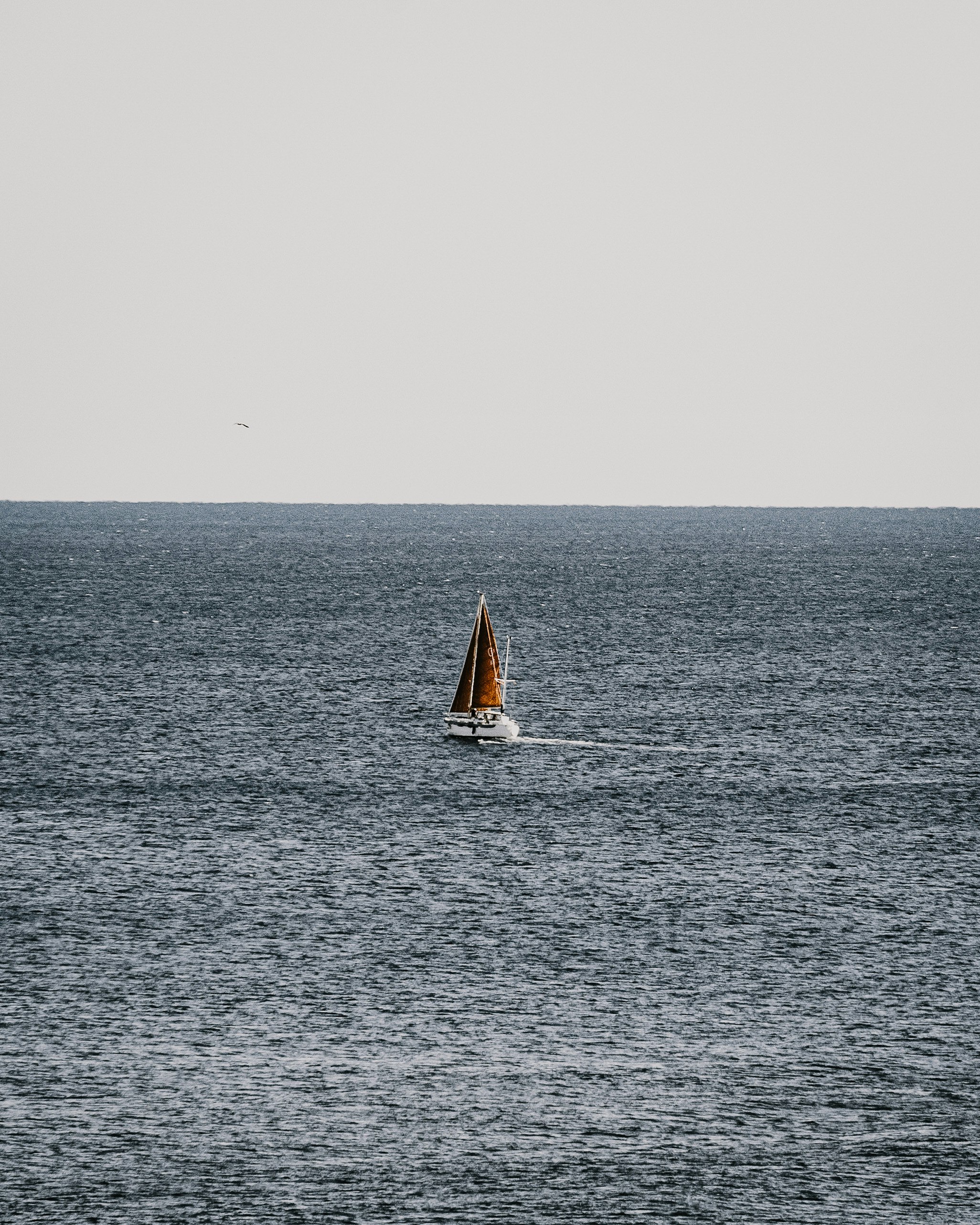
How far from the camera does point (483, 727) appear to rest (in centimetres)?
8775

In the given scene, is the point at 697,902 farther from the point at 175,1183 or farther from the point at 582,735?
the point at 582,735

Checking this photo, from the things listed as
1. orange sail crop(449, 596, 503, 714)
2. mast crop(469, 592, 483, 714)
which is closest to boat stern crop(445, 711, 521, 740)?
orange sail crop(449, 596, 503, 714)

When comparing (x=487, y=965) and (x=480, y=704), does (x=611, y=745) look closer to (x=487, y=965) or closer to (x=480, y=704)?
(x=480, y=704)

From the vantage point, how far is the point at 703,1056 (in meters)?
42.3

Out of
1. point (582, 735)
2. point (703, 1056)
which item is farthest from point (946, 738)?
point (703, 1056)

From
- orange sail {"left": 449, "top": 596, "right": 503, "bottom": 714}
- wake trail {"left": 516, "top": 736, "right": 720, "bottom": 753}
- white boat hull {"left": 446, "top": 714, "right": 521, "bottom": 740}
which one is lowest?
wake trail {"left": 516, "top": 736, "right": 720, "bottom": 753}

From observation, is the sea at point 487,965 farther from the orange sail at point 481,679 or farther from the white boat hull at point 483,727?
the orange sail at point 481,679

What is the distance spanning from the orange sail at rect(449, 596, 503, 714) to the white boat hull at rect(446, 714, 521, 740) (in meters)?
0.52

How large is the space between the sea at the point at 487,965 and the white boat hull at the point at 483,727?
946mm

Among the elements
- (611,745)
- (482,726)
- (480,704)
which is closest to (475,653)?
→ (480,704)

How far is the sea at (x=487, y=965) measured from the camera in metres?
35.9

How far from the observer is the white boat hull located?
87.4 metres

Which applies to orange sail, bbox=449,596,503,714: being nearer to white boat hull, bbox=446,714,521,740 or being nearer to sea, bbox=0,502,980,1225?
white boat hull, bbox=446,714,521,740

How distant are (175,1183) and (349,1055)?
7470 millimetres
